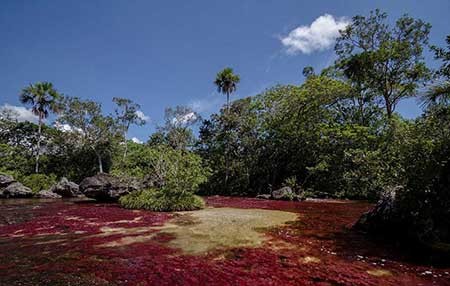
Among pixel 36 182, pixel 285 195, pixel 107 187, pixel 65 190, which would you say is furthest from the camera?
A: pixel 36 182

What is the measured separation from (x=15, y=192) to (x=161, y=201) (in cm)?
2044

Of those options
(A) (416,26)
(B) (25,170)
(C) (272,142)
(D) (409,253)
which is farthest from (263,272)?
(B) (25,170)

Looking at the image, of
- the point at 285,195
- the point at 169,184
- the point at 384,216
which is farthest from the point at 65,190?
the point at 384,216

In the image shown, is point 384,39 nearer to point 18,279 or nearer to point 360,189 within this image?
point 360,189

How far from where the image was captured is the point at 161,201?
59.3ft

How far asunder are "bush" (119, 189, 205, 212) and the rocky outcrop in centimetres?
1621

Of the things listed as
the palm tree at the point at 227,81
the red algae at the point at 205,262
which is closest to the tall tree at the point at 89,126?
the palm tree at the point at 227,81

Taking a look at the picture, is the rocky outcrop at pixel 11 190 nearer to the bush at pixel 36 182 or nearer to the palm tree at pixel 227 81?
the bush at pixel 36 182

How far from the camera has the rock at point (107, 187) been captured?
2259 centimetres

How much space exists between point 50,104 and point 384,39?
132ft

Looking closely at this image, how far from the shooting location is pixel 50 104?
39.5m

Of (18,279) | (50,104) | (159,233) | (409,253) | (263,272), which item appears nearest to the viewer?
(18,279)

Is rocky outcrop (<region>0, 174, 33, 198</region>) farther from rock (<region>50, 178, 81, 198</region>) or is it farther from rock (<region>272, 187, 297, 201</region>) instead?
rock (<region>272, 187, 297, 201</region>)

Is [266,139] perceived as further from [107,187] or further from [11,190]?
[11,190]
